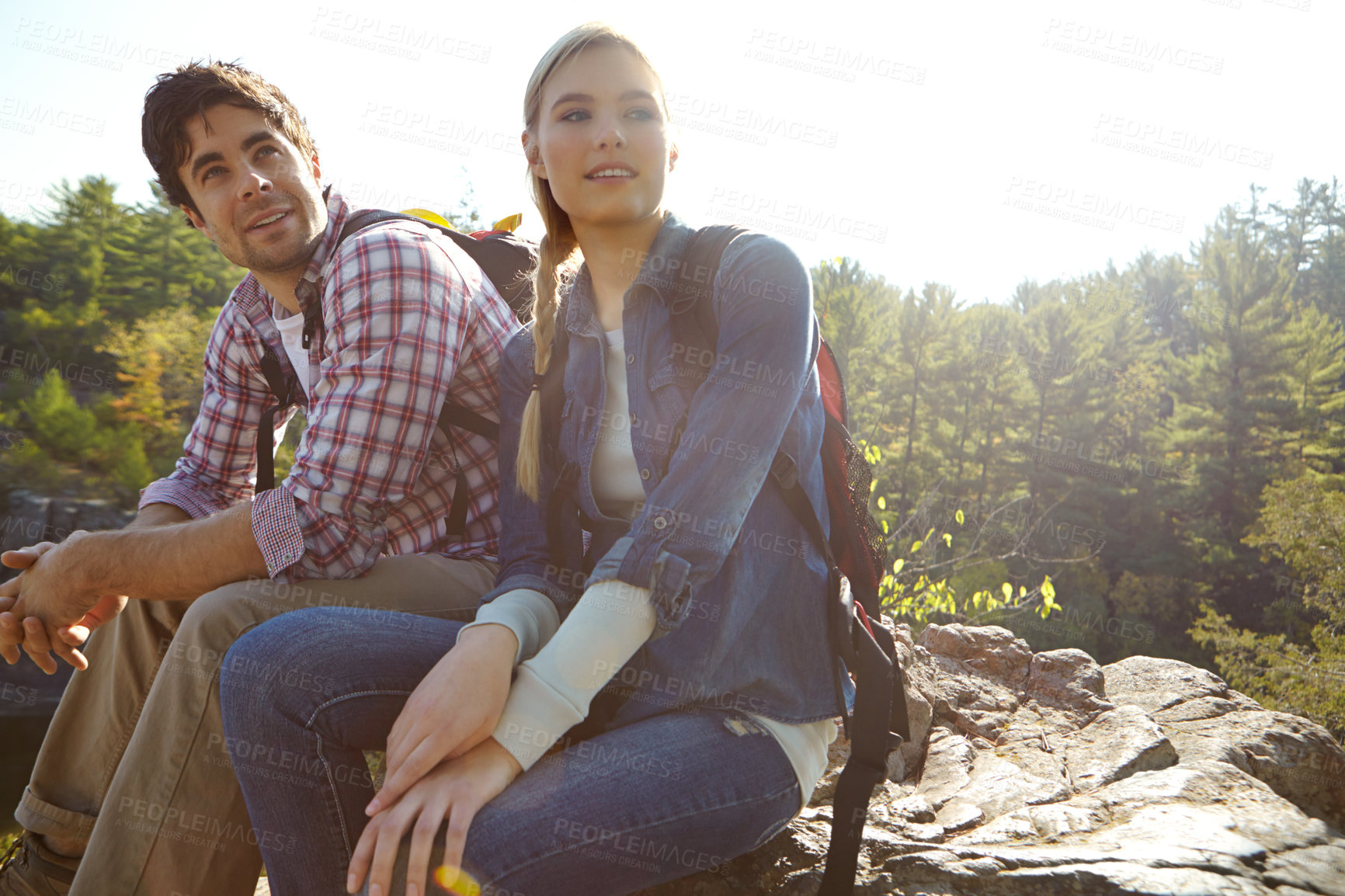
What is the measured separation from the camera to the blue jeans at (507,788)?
1.24 m

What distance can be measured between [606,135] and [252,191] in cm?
118

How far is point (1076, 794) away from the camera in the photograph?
7.06ft

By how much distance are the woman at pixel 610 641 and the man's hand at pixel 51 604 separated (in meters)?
0.87

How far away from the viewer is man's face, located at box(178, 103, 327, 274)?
232 cm

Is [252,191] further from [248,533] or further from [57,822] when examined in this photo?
[57,822]

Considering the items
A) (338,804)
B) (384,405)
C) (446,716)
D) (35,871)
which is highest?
(384,405)

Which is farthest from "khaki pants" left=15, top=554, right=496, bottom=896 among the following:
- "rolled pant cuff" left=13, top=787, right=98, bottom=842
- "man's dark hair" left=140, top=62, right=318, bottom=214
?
"man's dark hair" left=140, top=62, right=318, bottom=214

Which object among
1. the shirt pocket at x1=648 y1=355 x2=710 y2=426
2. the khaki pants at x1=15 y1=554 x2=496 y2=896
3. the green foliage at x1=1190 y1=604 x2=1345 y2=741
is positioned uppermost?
the shirt pocket at x1=648 y1=355 x2=710 y2=426

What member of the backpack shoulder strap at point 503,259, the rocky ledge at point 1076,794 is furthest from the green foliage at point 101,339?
the rocky ledge at point 1076,794

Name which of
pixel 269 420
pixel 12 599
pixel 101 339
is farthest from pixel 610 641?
pixel 101 339

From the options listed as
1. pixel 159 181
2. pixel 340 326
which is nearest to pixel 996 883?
pixel 340 326

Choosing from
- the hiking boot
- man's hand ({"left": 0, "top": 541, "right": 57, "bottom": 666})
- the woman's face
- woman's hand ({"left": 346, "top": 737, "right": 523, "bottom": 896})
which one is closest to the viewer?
woman's hand ({"left": 346, "top": 737, "right": 523, "bottom": 896})

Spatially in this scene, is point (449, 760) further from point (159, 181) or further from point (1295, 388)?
point (1295, 388)

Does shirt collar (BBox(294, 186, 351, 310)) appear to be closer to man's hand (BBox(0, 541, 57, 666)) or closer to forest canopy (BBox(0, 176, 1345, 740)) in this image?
man's hand (BBox(0, 541, 57, 666))
